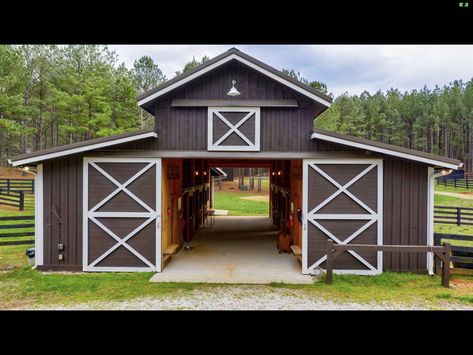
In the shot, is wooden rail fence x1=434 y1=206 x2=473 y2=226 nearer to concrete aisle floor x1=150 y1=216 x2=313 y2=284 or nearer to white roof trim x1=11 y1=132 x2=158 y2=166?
concrete aisle floor x1=150 y1=216 x2=313 y2=284

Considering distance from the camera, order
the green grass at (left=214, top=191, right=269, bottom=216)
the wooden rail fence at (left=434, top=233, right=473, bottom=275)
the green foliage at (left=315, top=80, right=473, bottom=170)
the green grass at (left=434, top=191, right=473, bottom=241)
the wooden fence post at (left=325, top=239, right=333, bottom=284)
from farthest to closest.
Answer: the green foliage at (left=315, top=80, right=473, bottom=170), the green grass at (left=214, top=191, right=269, bottom=216), the green grass at (left=434, top=191, right=473, bottom=241), the wooden rail fence at (left=434, top=233, right=473, bottom=275), the wooden fence post at (left=325, top=239, right=333, bottom=284)

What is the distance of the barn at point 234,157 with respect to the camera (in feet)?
27.8

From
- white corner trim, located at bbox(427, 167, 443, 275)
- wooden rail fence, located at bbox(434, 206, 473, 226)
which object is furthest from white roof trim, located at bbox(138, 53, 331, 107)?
wooden rail fence, located at bbox(434, 206, 473, 226)

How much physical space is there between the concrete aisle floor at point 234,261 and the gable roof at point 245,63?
466 centimetres

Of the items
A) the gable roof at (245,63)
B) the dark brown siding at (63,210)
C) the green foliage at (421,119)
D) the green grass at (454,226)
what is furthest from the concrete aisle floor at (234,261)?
the green foliage at (421,119)

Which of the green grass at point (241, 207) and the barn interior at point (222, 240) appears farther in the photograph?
the green grass at point (241, 207)

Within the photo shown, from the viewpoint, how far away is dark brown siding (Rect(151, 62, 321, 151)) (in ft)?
28.3

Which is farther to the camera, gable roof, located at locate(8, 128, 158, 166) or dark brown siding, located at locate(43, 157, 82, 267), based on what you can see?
dark brown siding, located at locate(43, 157, 82, 267)

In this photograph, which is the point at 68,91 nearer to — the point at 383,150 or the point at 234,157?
the point at 234,157

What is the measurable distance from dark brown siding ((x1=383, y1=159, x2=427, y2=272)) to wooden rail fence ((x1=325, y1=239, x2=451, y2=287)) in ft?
2.84

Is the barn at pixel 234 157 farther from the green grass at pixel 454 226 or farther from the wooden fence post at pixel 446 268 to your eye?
the green grass at pixel 454 226

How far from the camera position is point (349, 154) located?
855cm

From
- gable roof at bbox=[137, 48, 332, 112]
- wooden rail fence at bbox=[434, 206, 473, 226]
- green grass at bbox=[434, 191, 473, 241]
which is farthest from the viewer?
wooden rail fence at bbox=[434, 206, 473, 226]
